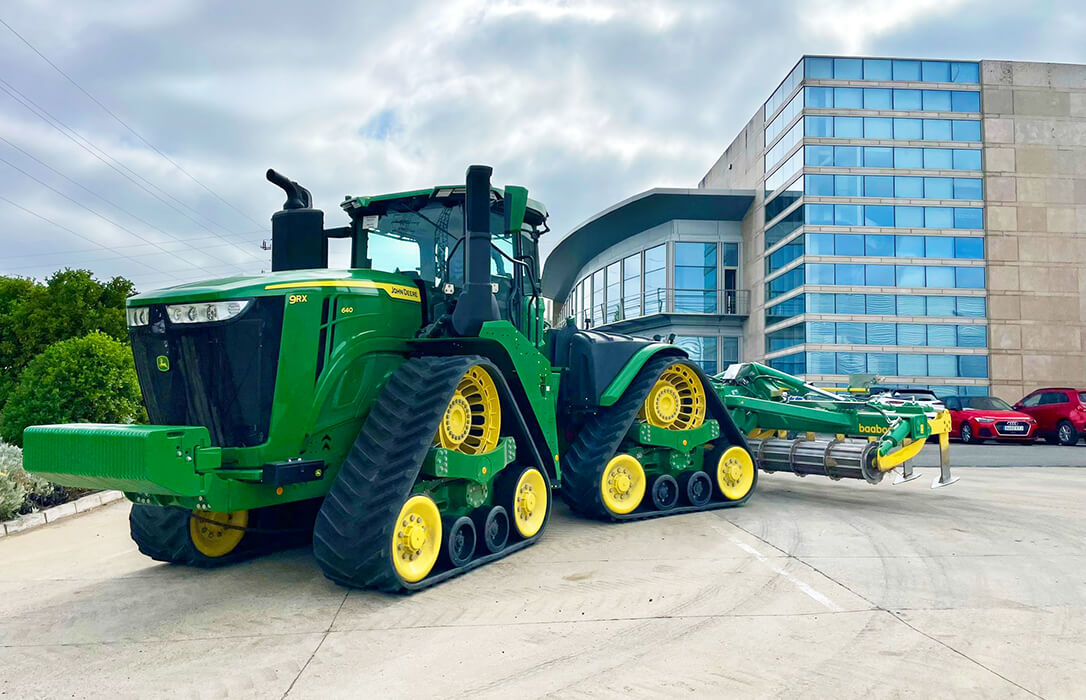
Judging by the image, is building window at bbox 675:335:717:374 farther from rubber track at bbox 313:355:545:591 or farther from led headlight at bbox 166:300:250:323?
led headlight at bbox 166:300:250:323

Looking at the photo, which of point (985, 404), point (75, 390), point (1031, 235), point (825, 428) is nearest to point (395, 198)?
point (825, 428)

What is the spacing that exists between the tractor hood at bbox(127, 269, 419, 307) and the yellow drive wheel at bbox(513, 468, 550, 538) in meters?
2.02

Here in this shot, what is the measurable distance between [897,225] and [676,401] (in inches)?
1146

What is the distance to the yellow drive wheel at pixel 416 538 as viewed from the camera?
5.28 metres

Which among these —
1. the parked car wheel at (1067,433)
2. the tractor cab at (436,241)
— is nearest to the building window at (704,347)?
the parked car wheel at (1067,433)

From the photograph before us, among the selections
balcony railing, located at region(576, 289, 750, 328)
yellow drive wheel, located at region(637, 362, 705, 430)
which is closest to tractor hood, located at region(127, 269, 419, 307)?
yellow drive wheel, located at region(637, 362, 705, 430)

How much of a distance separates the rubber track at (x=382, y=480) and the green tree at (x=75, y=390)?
26.1 feet

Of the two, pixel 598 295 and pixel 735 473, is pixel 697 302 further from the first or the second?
pixel 735 473

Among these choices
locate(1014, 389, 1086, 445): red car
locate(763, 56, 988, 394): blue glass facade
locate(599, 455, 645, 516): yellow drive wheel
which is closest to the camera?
locate(599, 455, 645, 516): yellow drive wheel

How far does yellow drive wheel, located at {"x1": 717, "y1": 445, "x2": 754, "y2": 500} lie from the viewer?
9.02 meters

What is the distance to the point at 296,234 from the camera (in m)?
6.88

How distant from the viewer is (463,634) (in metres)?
4.68

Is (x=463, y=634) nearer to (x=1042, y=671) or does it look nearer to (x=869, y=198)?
(x=1042, y=671)

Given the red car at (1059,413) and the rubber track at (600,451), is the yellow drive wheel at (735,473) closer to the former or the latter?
the rubber track at (600,451)
